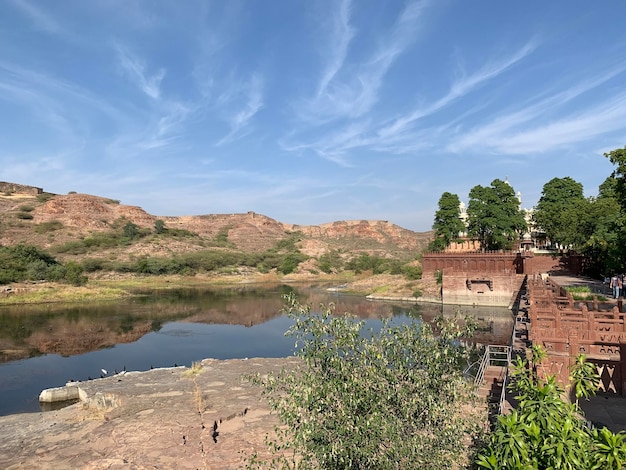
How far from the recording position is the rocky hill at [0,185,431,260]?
110312 millimetres

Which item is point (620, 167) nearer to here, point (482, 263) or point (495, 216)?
point (482, 263)

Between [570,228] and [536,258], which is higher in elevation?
[570,228]

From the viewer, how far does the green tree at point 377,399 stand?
6.47 m

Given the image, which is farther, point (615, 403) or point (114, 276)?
point (114, 276)

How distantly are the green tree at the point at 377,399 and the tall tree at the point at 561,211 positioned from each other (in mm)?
51676

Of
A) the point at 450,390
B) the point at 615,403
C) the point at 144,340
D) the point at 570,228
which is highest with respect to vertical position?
the point at 570,228

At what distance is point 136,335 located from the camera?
42.6m

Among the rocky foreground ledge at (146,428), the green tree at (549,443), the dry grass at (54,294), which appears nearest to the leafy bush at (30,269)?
the dry grass at (54,294)

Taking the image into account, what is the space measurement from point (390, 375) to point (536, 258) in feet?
186

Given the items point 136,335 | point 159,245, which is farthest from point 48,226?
point 136,335

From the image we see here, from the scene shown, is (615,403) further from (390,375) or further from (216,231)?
(216,231)

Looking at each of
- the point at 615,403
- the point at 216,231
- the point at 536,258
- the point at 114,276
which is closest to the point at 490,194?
the point at 536,258

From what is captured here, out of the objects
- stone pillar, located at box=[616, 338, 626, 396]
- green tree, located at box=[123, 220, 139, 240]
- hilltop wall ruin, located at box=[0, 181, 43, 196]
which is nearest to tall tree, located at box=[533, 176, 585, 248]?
stone pillar, located at box=[616, 338, 626, 396]

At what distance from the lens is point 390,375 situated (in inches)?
272
